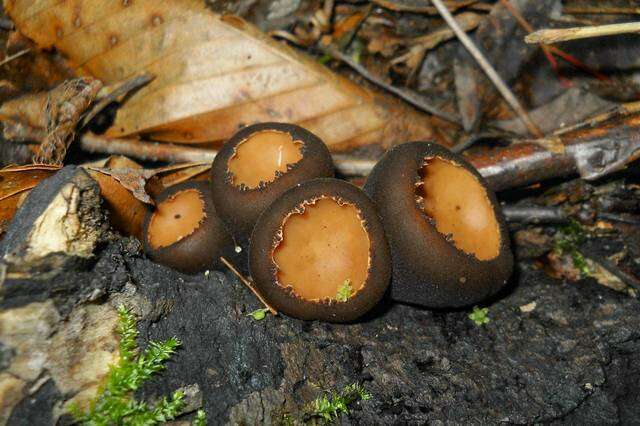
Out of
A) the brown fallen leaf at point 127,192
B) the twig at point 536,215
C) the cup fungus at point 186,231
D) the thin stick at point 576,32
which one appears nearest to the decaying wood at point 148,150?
the brown fallen leaf at point 127,192

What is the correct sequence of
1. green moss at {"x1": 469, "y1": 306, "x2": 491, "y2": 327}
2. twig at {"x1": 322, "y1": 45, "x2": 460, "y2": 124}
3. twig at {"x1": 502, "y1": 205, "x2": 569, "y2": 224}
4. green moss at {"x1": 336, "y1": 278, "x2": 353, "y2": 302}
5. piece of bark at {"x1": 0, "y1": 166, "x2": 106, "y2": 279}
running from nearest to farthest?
piece of bark at {"x1": 0, "y1": 166, "x2": 106, "y2": 279} → green moss at {"x1": 336, "y1": 278, "x2": 353, "y2": 302} → green moss at {"x1": 469, "y1": 306, "x2": 491, "y2": 327} → twig at {"x1": 502, "y1": 205, "x2": 569, "y2": 224} → twig at {"x1": 322, "y1": 45, "x2": 460, "y2": 124}

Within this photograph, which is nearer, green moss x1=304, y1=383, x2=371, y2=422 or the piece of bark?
the piece of bark

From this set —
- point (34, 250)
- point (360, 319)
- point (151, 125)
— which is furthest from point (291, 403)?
point (151, 125)

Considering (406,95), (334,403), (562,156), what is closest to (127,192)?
(334,403)

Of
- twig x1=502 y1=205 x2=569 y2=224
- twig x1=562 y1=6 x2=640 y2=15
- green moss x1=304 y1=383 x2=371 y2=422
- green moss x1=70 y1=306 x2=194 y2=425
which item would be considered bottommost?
twig x1=502 y1=205 x2=569 y2=224

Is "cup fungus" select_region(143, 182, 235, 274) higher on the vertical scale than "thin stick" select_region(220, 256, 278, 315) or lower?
higher

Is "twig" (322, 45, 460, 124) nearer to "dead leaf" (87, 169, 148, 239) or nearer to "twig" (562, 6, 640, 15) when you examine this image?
"twig" (562, 6, 640, 15)

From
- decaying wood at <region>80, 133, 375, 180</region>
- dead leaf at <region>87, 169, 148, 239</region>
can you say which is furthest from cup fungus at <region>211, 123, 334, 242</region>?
Answer: decaying wood at <region>80, 133, 375, 180</region>
